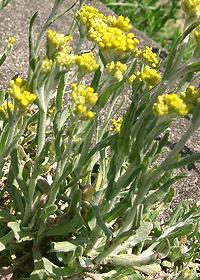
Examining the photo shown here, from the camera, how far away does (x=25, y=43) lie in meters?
3.06

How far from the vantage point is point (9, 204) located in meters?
2.16

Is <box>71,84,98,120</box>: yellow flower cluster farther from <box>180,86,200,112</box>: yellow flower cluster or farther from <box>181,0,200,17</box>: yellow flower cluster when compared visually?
<box>181,0,200,17</box>: yellow flower cluster

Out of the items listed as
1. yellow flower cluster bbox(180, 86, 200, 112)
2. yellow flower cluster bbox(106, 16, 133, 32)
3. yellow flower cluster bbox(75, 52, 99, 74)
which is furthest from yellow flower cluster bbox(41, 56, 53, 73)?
yellow flower cluster bbox(180, 86, 200, 112)

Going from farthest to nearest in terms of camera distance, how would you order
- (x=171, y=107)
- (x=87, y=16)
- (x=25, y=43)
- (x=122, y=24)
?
(x=25, y=43)
(x=87, y=16)
(x=122, y=24)
(x=171, y=107)

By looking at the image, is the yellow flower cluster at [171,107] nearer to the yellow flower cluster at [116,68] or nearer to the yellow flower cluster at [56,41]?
the yellow flower cluster at [116,68]

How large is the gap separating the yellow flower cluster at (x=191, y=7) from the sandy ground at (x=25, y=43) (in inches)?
38.8

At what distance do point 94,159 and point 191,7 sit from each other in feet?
2.17

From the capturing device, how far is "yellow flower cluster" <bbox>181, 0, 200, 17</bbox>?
182 cm

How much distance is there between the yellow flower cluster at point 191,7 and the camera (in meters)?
1.82

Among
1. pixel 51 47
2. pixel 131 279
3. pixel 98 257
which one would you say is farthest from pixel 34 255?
pixel 51 47

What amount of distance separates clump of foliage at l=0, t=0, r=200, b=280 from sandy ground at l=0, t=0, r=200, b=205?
49cm

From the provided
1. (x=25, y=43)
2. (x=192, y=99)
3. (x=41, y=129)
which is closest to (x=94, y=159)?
(x=41, y=129)

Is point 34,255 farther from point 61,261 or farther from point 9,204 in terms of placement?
point 9,204

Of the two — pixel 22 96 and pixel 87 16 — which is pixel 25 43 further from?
pixel 22 96
